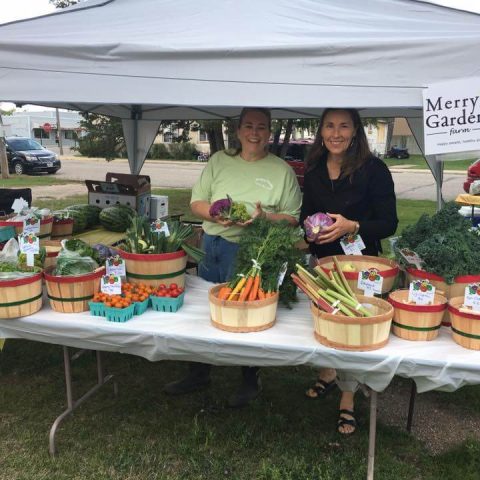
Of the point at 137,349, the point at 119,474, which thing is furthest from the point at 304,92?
the point at 119,474

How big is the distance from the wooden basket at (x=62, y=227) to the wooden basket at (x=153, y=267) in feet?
4.50

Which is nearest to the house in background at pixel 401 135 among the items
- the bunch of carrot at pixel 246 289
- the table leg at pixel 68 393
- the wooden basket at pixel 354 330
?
the table leg at pixel 68 393

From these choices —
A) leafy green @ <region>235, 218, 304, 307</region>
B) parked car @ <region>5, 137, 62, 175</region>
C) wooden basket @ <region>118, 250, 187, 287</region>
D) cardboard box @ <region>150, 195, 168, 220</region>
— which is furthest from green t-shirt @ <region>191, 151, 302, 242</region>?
parked car @ <region>5, 137, 62, 175</region>

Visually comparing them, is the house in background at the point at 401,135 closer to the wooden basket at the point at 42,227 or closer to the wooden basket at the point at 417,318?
the wooden basket at the point at 42,227

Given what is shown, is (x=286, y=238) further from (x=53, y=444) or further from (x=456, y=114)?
(x=53, y=444)

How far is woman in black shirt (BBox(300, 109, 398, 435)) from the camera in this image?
2473 millimetres

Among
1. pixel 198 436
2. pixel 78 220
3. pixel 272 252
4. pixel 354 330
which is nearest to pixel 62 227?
pixel 78 220

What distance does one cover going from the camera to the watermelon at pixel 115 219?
3934 mm

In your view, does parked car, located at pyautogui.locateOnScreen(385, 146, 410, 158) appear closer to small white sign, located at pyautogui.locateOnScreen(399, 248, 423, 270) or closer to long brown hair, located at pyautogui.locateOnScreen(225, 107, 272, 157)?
long brown hair, located at pyautogui.locateOnScreen(225, 107, 272, 157)

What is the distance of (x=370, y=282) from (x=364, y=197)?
624mm

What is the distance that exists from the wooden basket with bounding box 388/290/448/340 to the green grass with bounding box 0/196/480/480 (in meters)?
0.92

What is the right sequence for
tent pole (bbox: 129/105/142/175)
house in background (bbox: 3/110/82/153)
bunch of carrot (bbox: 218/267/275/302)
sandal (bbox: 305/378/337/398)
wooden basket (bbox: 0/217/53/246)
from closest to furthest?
bunch of carrot (bbox: 218/267/275/302) < wooden basket (bbox: 0/217/53/246) < sandal (bbox: 305/378/337/398) < tent pole (bbox: 129/105/142/175) < house in background (bbox: 3/110/82/153)

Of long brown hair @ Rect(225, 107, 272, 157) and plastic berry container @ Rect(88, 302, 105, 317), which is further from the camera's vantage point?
long brown hair @ Rect(225, 107, 272, 157)

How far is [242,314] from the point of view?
202 cm
